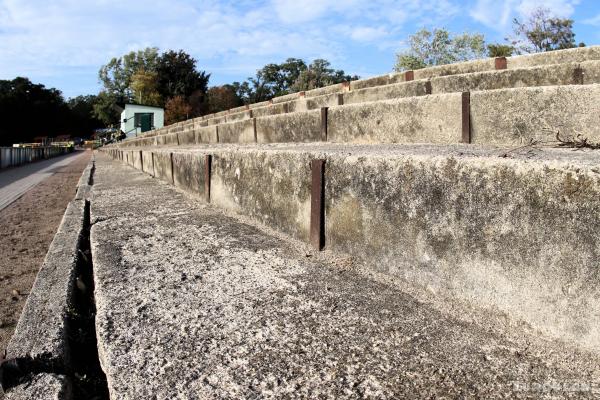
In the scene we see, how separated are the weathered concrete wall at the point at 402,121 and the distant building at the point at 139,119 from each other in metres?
36.1

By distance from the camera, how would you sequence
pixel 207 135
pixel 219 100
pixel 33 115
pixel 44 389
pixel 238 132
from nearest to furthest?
pixel 44 389 < pixel 238 132 < pixel 207 135 < pixel 219 100 < pixel 33 115

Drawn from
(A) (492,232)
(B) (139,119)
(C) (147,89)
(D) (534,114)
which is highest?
(C) (147,89)

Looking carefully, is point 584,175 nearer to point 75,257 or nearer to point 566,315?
point 566,315

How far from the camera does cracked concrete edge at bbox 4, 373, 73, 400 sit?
3.32ft

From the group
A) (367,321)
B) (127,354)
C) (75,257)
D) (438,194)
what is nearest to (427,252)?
(438,194)

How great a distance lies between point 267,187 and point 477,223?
1.34 meters

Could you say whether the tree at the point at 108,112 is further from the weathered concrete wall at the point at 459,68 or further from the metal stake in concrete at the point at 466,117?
the metal stake in concrete at the point at 466,117

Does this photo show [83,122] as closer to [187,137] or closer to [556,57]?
[187,137]

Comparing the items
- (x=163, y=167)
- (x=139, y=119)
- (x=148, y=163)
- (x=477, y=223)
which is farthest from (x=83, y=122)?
(x=477, y=223)

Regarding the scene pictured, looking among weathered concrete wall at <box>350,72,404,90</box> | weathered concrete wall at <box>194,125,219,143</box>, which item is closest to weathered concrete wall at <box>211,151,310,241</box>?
weathered concrete wall at <box>194,125,219,143</box>

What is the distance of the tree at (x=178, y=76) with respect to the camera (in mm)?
61969

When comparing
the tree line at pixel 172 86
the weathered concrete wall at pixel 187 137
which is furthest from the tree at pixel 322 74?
the weathered concrete wall at pixel 187 137

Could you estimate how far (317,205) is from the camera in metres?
1.83

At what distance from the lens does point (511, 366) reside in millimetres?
972
